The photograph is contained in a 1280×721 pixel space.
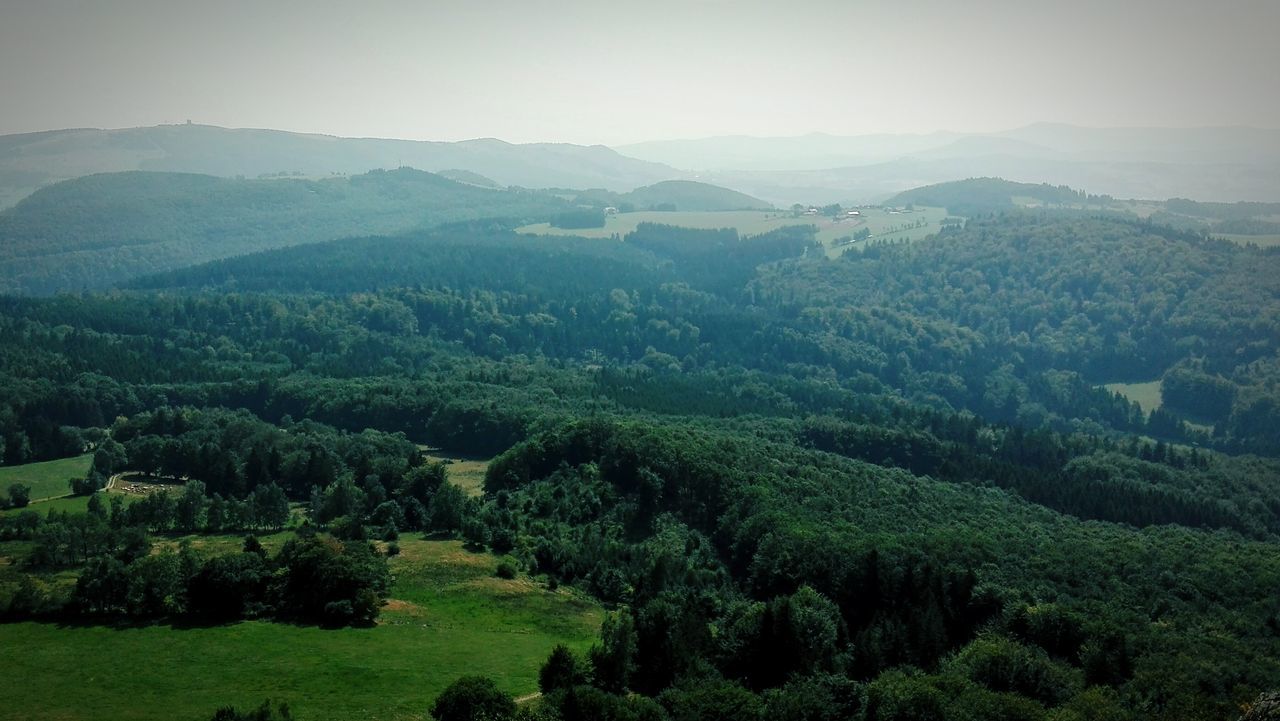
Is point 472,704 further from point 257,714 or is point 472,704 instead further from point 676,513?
point 676,513

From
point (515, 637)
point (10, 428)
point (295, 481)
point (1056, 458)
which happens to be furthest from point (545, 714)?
point (1056, 458)

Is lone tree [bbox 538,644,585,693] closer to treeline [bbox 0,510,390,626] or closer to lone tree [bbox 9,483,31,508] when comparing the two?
treeline [bbox 0,510,390,626]

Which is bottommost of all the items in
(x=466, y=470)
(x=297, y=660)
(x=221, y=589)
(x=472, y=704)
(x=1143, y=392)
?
(x=1143, y=392)

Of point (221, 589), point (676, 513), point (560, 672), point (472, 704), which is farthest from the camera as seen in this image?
point (676, 513)

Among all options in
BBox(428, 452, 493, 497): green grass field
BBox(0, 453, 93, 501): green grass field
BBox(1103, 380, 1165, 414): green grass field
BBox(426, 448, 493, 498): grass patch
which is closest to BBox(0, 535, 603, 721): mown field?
BBox(426, 448, 493, 498): grass patch

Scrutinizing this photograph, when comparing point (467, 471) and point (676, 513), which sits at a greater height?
point (676, 513)

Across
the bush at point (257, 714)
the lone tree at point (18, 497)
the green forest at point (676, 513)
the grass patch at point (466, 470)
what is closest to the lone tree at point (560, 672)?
the green forest at point (676, 513)

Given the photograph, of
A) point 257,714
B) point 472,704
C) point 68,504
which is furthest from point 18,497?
point 472,704
